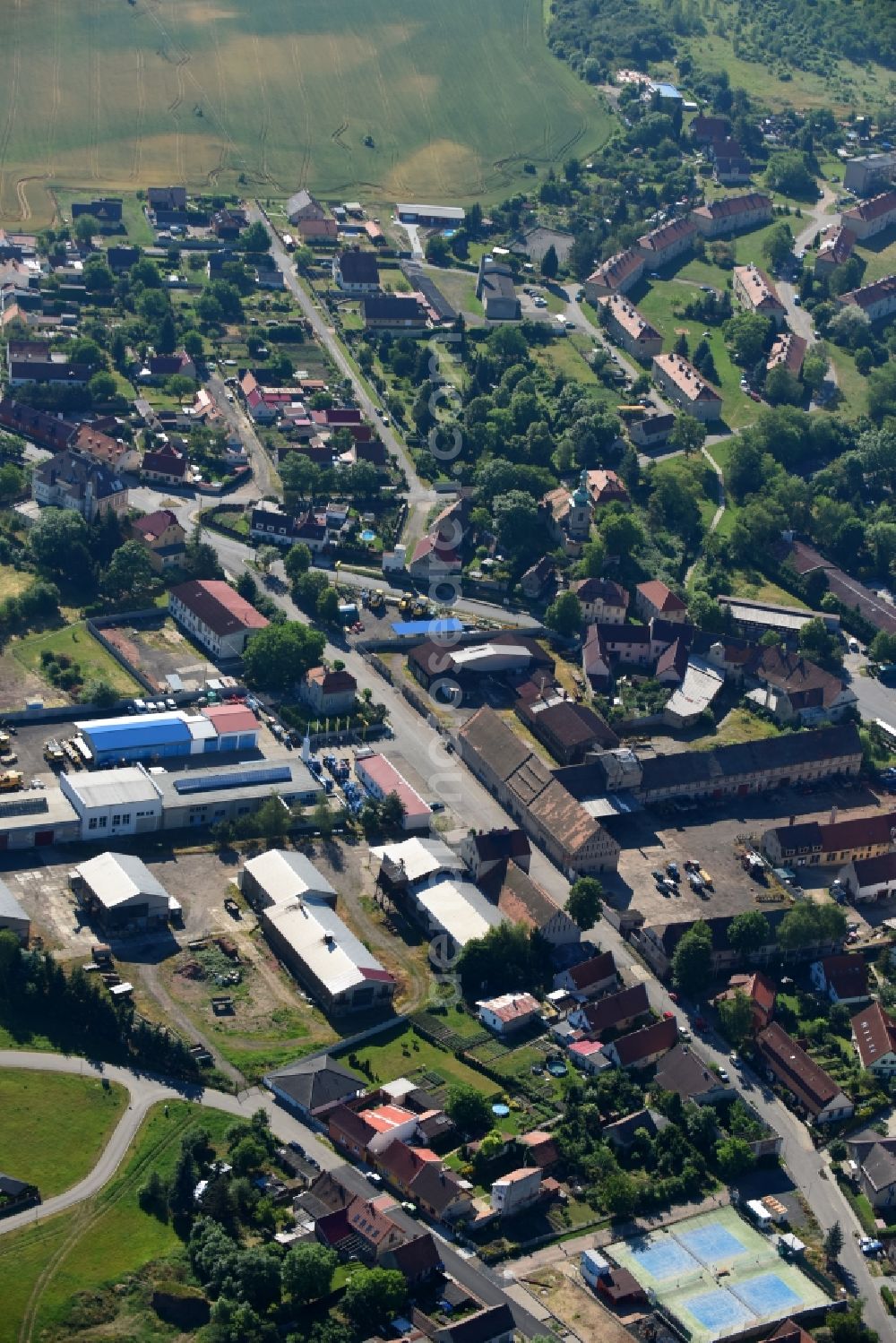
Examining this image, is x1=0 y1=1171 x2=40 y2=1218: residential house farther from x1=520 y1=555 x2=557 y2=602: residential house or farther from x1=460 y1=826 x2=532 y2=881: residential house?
x1=520 y1=555 x2=557 y2=602: residential house

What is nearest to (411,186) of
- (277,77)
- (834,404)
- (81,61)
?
(277,77)

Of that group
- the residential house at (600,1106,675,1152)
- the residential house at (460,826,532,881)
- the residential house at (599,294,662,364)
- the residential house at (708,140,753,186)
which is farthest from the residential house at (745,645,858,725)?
the residential house at (708,140,753,186)

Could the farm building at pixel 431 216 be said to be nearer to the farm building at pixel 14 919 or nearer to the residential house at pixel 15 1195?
the farm building at pixel 14 919

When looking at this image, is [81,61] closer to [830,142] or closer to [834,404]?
[830,142]

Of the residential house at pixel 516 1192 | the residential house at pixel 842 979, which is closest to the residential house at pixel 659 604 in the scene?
the residential house at pixel 842 979

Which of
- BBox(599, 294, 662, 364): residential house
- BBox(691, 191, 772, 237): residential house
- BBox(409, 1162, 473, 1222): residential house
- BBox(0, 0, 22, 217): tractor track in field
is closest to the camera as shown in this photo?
BBox(409, 1162, 473, 1222): residential house

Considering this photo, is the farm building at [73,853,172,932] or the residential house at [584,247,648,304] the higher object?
the residential house at [584,247,648,304]

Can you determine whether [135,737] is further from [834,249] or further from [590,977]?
[834,249]
